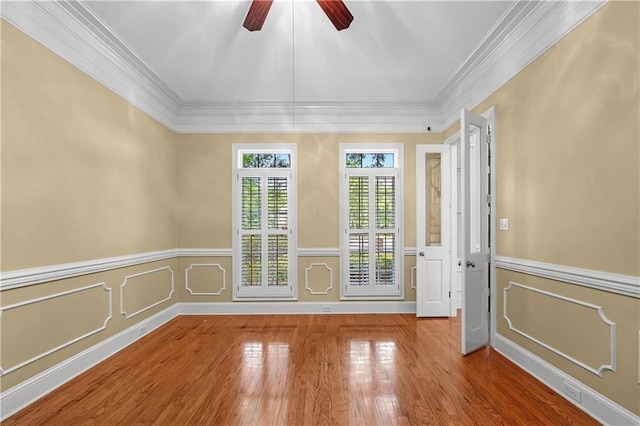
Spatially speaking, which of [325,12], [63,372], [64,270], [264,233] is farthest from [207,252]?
[325,12]

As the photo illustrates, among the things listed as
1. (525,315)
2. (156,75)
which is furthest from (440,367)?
(156,75)

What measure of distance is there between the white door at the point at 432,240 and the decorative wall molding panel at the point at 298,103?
687mm

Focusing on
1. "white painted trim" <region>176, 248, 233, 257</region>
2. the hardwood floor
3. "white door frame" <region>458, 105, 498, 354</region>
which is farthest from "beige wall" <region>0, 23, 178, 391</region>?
"white door frame" <region>458, 105, 498, 354</region>

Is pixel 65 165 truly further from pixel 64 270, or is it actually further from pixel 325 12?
pixel 325 12

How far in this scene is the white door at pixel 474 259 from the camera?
129 inches

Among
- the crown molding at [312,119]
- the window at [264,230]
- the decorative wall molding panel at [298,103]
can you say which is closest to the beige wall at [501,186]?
the decorative wall molding panel at [298,103]

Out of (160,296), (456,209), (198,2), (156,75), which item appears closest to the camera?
(198,2)

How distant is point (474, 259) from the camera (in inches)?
133

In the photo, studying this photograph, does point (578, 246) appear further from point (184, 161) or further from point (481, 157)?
point (184, 161)

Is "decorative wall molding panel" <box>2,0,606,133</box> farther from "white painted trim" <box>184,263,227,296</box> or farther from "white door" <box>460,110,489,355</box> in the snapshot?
"white painted trim" <box>184,263,227,296</box>

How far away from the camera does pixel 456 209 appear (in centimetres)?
480

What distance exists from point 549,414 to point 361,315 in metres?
2.72

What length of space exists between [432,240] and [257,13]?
11.6 feet

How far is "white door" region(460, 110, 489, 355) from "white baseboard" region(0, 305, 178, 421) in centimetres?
344
